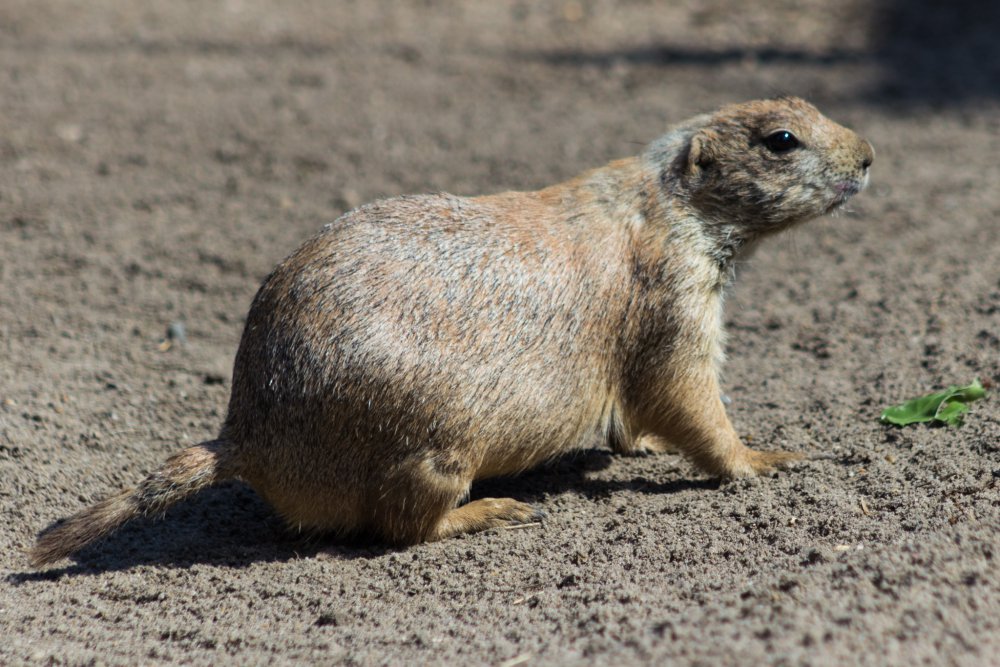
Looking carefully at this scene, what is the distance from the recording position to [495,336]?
438 cm

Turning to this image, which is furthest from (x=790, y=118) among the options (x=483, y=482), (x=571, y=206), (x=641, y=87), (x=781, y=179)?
(x=641, y=87)

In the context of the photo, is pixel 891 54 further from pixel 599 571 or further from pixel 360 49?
pixel 599 571

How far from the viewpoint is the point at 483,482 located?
520 centimetres

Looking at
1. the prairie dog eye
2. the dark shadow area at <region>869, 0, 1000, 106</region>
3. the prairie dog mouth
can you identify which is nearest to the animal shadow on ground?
the prairie dog mouth

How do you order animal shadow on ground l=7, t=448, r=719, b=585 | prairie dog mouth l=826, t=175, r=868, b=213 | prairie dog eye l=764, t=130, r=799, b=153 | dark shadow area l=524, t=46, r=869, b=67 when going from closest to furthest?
animal shadow on ground l=7, t=448, r=719, b=585 → prairie dog eye l=764, t=130, r=799, b=153 → prairie dog mouth l=826, t=175, r=868, b=213 → dark shadow area l=524, t=46, r=869, b=67

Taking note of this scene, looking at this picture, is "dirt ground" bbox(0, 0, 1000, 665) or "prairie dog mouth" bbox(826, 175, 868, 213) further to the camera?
"prairie dog mouth" bbox(826, 175, 868, 213)

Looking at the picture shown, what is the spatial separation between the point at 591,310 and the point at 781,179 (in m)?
1.13

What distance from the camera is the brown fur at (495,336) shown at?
13.8 ft

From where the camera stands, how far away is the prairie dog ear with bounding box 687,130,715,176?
4914mm

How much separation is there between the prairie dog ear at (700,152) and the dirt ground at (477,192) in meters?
Result: 0.61

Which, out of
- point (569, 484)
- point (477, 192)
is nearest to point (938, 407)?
point (569, 484)

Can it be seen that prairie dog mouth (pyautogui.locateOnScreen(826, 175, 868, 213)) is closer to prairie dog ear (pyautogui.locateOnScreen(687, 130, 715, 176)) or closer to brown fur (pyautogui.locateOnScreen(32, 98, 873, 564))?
brown fur (pyautogui.locateOnScreen(32, 98, 873, 564))

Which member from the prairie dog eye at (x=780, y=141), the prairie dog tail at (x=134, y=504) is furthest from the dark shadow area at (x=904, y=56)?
the prairie dog tail at (x=134, y=504)

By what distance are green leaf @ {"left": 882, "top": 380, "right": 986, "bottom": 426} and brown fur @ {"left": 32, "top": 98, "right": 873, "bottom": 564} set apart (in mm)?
673
